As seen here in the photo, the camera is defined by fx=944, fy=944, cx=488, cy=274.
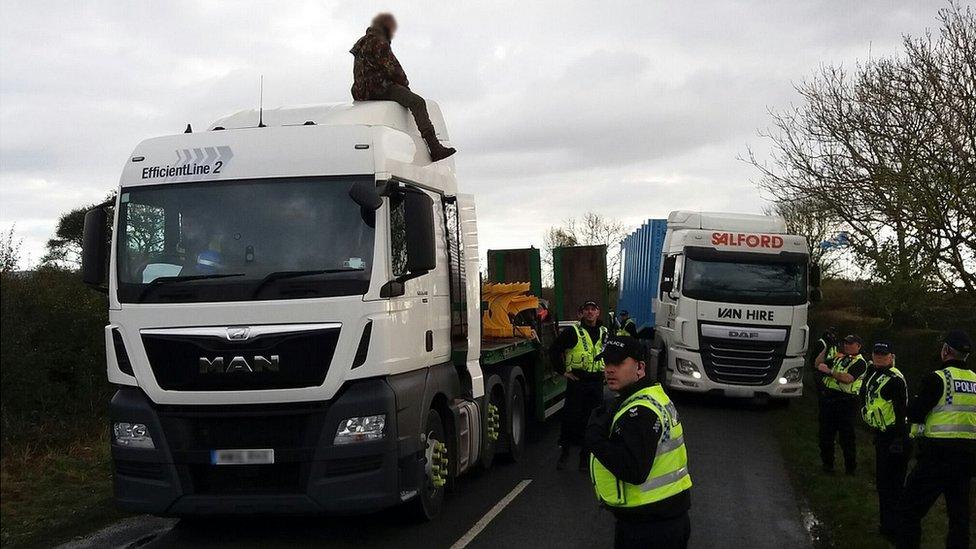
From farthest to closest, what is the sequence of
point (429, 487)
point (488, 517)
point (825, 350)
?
1. point (825, 350)
2. point (488, 517)
3. point (429, 487)

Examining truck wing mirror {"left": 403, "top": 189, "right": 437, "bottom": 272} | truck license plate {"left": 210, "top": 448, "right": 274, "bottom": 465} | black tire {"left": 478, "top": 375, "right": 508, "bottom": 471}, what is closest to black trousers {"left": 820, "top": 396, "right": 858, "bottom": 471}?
black tire {"left": 478, "top": 375, "right": 508, "bottom": 471}

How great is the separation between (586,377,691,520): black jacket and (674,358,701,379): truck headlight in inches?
444

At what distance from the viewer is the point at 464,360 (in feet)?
27.2

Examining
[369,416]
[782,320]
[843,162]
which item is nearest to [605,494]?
[369,416]

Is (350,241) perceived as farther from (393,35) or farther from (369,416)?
(393,35)

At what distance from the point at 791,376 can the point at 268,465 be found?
10.8 m

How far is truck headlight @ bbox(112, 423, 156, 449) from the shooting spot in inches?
255

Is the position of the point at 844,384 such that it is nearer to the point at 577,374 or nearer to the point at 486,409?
the point at 577,374

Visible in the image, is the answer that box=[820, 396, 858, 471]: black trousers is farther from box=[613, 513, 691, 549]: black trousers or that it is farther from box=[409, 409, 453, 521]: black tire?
box=[613, 513, 691, 549]: black trousers

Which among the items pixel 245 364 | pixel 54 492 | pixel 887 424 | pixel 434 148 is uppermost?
pixel 434 148

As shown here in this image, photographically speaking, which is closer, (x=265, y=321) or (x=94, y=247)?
(x=265, y=321)

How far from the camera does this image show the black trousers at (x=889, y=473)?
742 centimetres

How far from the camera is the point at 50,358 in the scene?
1046 cm

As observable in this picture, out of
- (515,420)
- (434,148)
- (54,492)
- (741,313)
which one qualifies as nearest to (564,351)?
(515,420)
